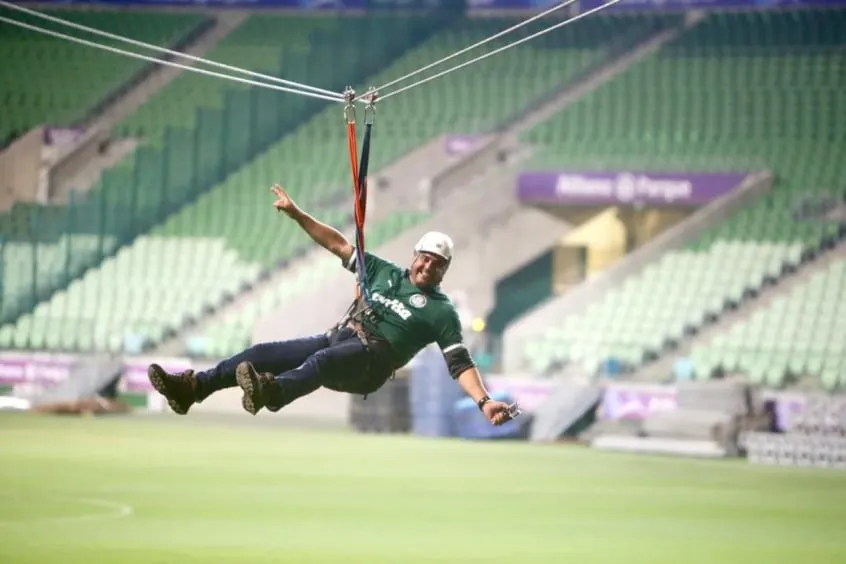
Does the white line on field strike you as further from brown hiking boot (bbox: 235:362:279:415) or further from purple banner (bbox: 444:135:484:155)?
purple banner (bbox: 444:135:484:155)

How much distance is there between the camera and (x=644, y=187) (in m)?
35.5

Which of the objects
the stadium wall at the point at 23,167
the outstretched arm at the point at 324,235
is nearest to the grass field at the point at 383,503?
the outstretched arm at the point at 324,235

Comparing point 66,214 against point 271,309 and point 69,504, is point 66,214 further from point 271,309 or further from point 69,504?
point 69,504

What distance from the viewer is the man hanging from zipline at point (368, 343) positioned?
1141 centimetres

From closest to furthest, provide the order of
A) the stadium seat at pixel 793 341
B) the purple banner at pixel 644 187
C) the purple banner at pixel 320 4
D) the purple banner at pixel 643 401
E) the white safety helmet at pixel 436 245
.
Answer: the white safety helmet at pixel 436 245
the purple banner at pixel 643 401
the stadium seat at pixel 793 341
the purple banner at pixel 644 187
the purple banner at pixel 320 4

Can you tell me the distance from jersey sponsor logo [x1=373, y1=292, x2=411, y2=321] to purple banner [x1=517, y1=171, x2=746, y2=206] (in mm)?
24027

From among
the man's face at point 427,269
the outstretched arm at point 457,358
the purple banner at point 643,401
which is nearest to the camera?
the man's face at point 427,269

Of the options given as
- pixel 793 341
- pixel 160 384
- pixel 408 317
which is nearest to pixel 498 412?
pixel 408 317

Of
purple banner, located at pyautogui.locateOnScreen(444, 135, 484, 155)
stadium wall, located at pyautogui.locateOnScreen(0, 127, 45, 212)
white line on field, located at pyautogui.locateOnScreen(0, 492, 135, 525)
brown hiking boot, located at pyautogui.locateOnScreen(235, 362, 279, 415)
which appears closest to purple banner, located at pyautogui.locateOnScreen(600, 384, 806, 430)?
purple banner, located at pyautogui.locateOnScreen(444, 135, 484, 155)

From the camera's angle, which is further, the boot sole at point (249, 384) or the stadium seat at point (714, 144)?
the stadium seat at point (714, 144)

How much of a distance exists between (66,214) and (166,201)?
8.35 ft

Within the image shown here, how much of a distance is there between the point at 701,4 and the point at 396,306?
90.8ft

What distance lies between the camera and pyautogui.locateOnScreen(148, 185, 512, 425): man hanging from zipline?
37.4ft

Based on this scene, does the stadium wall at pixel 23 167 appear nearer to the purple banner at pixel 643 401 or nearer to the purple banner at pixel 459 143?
the purple banner at pixel 459 143
